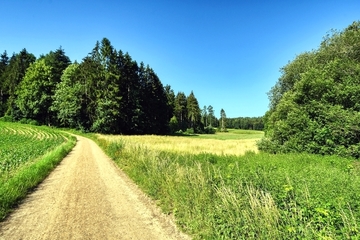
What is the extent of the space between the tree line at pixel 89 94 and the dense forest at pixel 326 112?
123 feet

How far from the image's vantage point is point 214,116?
146500 millimetres

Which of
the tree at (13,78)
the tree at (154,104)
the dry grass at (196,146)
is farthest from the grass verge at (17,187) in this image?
the tree at (13,78)

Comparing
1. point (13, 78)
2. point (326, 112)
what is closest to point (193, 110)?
point (13, 78)

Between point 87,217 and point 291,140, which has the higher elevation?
point 291,140

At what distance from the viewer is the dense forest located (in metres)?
16.4

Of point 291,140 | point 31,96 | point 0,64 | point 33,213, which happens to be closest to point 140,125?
point 31,96

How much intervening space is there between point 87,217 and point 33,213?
157 cm

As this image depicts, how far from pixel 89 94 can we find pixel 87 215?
162 ft

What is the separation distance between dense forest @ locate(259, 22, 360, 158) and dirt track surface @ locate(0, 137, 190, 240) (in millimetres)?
14686

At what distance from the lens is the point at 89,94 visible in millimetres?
51469

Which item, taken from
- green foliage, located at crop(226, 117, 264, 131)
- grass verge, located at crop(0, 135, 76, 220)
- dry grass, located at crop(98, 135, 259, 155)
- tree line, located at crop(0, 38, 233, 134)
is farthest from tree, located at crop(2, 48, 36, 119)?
green foliage, located at crop(226, 117, 264, 131)

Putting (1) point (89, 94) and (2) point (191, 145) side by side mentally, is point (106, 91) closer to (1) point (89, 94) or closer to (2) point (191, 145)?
(1) point (89, 94)

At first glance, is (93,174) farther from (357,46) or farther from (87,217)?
(357,46)

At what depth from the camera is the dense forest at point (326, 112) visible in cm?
1636
